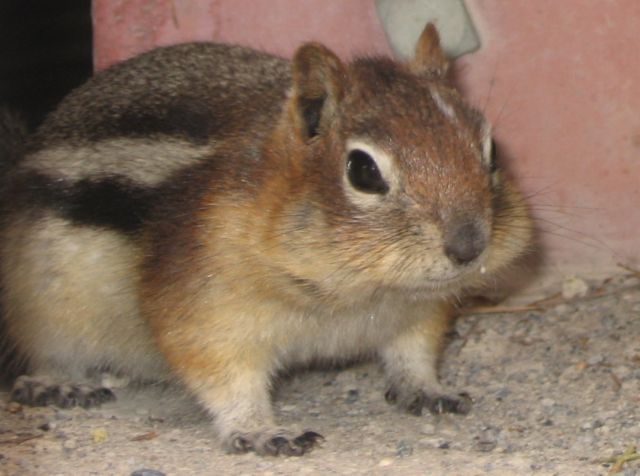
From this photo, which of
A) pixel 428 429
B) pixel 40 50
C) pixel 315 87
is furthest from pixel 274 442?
pixel 40 50

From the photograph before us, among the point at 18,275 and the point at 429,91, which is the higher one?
the point at 429,91

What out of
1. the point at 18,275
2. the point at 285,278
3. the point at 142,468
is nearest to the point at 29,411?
the point at 18,275

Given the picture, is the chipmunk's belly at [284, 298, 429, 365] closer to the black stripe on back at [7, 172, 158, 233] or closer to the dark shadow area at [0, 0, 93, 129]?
the black stripe on back at [7, 172, 158, 233]

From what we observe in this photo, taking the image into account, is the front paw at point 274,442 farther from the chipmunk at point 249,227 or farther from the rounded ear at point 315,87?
the rounded ear at point 315,87

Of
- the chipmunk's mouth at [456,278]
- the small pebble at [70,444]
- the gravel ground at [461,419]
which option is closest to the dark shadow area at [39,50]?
the gravel ground at [461,419]

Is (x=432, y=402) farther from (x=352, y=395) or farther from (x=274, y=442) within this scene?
(x=274, y=442)

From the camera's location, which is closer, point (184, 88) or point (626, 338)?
point (184, 88)

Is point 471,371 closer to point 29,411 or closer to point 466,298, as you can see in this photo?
point 466,298
